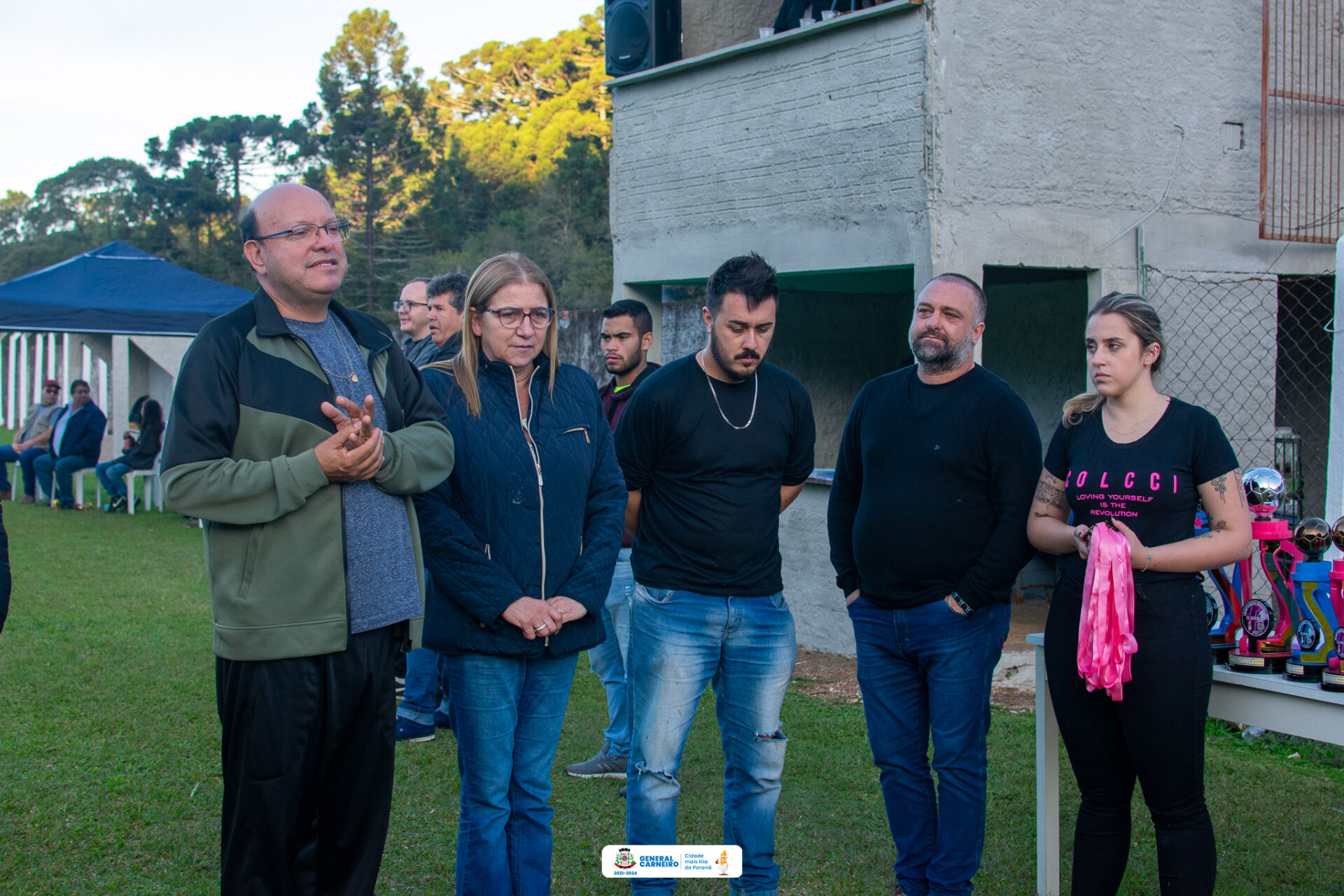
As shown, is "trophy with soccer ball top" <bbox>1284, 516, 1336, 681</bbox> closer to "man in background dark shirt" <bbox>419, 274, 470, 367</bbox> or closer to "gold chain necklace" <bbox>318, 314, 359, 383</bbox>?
"gold chain necklace" <bbox>318, 314, 359, 383</bbox>

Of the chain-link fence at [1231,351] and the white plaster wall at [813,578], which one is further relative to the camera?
the white plaster wall at [813,578]

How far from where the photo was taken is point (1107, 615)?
3.04 m

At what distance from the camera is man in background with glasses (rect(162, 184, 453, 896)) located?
268 cm

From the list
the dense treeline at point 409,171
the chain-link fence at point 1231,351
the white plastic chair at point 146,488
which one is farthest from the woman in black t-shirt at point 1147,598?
the dense treeline at point 409,171

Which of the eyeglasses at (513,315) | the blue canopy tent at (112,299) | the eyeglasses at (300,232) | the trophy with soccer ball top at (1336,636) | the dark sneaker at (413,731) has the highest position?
the blue canopy tent at (112,299)

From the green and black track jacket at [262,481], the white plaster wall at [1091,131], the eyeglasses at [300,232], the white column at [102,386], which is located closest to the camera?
the green and black track jacket at [262,481]

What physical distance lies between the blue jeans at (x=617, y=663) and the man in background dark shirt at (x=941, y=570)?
157 centimetres

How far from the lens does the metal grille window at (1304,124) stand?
6.73m

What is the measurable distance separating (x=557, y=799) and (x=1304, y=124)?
5991 millimetres

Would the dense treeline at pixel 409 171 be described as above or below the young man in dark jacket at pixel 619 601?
above

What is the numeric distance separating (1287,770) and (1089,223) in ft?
10.2

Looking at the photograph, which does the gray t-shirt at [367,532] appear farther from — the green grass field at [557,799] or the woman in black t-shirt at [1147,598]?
the woman in black t-shirt at [1147,598]

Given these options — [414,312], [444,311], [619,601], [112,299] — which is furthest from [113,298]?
[619,601]

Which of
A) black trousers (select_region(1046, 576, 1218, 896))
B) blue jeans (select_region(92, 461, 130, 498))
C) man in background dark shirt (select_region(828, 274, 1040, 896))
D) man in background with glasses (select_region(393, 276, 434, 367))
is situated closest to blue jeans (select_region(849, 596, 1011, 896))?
man in background dark shirt (select_region(828, 274, 1040, 896))
